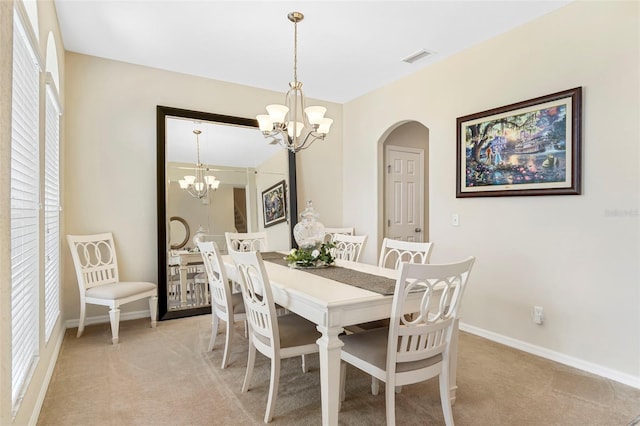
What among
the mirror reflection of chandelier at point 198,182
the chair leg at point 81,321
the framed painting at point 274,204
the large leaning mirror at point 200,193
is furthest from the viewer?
the framed painting at point 274,204

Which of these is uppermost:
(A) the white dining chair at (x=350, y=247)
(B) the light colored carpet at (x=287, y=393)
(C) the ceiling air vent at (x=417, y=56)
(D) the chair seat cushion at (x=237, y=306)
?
(C) the ceiling air vent at (x=417, y=56)

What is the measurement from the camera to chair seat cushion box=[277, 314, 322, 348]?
6.64 feet

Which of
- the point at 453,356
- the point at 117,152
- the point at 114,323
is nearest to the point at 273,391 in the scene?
the point at 453,356

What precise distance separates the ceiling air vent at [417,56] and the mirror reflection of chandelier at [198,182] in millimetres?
2403

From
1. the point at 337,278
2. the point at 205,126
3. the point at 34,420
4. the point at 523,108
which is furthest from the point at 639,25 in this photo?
the point at 34,420

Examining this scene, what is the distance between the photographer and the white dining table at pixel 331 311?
1.66 m

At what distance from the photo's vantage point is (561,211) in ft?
9.04

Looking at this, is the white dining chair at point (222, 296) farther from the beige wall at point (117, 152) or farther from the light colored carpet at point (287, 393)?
the beige wall at point (117, 152)

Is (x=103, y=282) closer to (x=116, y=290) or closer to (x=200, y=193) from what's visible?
(x=116, y=290)

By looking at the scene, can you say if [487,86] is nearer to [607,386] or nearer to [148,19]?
[607,386]

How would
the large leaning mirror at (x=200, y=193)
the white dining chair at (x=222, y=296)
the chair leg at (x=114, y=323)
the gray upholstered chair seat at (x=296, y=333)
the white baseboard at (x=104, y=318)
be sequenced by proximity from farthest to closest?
the large leaning mirror at (x=200, y=193) < the white baseboard at (x=104, y=318) < the chair leg at (x=114, y=323) < the white dining chair at (x=222, y=296) < the gray upholstered chair seat at (x=296, y=333)

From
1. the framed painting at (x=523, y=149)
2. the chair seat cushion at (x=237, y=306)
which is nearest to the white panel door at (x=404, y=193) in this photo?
the framed painting at (x=523, y=149)

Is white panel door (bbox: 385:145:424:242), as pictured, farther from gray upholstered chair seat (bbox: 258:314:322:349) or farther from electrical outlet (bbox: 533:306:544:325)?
gray upholstered chair seat (bbox: 258:314:322:349)

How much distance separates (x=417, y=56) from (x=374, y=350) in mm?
2980
